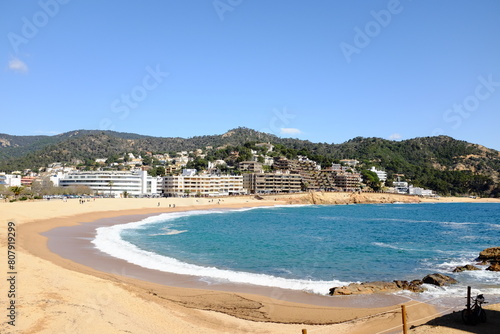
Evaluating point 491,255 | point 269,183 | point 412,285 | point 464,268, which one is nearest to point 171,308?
point 412,285

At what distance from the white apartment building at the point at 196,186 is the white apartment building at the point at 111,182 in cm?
663

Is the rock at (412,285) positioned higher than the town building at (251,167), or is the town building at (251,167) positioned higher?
the town building at (251,167)

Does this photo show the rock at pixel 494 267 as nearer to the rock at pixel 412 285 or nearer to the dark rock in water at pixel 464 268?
the dark rock in water at pixel 464 268

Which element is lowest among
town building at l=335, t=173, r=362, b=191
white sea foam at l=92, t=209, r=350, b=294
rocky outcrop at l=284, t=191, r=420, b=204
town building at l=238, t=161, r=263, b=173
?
rocky outcrop at l=284, t=191, r=420, b=204

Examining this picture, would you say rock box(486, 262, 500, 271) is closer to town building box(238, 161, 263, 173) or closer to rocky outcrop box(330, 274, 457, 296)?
rocky outcrop box(330, 274, 457, 296)

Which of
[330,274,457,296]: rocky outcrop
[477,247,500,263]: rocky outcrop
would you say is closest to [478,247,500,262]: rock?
[477,247,500,263]: rocky outcrop

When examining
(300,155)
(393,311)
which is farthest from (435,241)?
(300,155)

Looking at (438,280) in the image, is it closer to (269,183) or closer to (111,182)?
(111,182)

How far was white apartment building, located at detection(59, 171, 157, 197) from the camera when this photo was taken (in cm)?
10206

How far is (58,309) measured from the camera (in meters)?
10.7

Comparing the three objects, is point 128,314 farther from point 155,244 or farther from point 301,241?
point 301,241

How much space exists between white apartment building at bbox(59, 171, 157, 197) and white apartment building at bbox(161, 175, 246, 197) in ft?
21.7

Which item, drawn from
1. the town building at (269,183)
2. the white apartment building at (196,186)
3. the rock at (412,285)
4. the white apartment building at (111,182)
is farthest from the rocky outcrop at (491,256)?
the town building at (269,183)

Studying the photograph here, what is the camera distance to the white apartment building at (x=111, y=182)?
10206 centimetres
